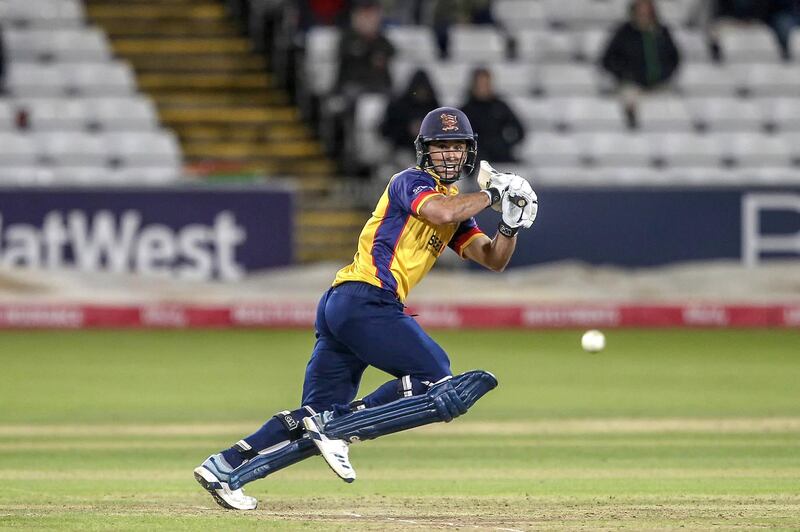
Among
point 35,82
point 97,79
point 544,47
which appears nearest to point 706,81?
point 544,47

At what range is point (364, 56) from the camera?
14.8 meters

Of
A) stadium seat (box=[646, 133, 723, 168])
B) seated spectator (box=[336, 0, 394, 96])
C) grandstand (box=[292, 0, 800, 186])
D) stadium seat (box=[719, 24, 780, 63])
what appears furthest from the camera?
stadium seat (box=[719, 24, 780, 63])

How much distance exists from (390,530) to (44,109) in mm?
10265

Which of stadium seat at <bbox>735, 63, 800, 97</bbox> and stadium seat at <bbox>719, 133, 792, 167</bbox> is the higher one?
stadium seat at <bbox>735, 63, 800, 97</bbox>

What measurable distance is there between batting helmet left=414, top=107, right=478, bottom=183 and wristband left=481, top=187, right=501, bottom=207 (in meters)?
0.24

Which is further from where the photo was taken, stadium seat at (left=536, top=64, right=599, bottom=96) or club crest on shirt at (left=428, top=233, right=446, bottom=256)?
stadium seat at (left=536, top=64, right=599, bottom=96)

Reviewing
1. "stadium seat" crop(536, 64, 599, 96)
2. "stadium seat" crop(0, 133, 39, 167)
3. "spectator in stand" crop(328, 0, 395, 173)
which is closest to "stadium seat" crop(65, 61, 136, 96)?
"stadium seat" crop(0, 133, 39, 167)

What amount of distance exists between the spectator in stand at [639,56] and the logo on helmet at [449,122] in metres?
9.44

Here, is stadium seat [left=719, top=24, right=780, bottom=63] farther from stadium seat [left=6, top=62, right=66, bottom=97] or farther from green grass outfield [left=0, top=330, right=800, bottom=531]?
stadium seat [left=6, top=62, right=66, bottom=97]

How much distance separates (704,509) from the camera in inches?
234

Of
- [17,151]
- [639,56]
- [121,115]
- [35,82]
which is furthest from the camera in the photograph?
[639,56]

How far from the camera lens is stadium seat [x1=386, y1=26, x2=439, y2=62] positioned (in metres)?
15.7

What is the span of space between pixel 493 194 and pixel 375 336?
65 cm

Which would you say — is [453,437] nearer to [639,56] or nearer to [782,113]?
[639,56]
